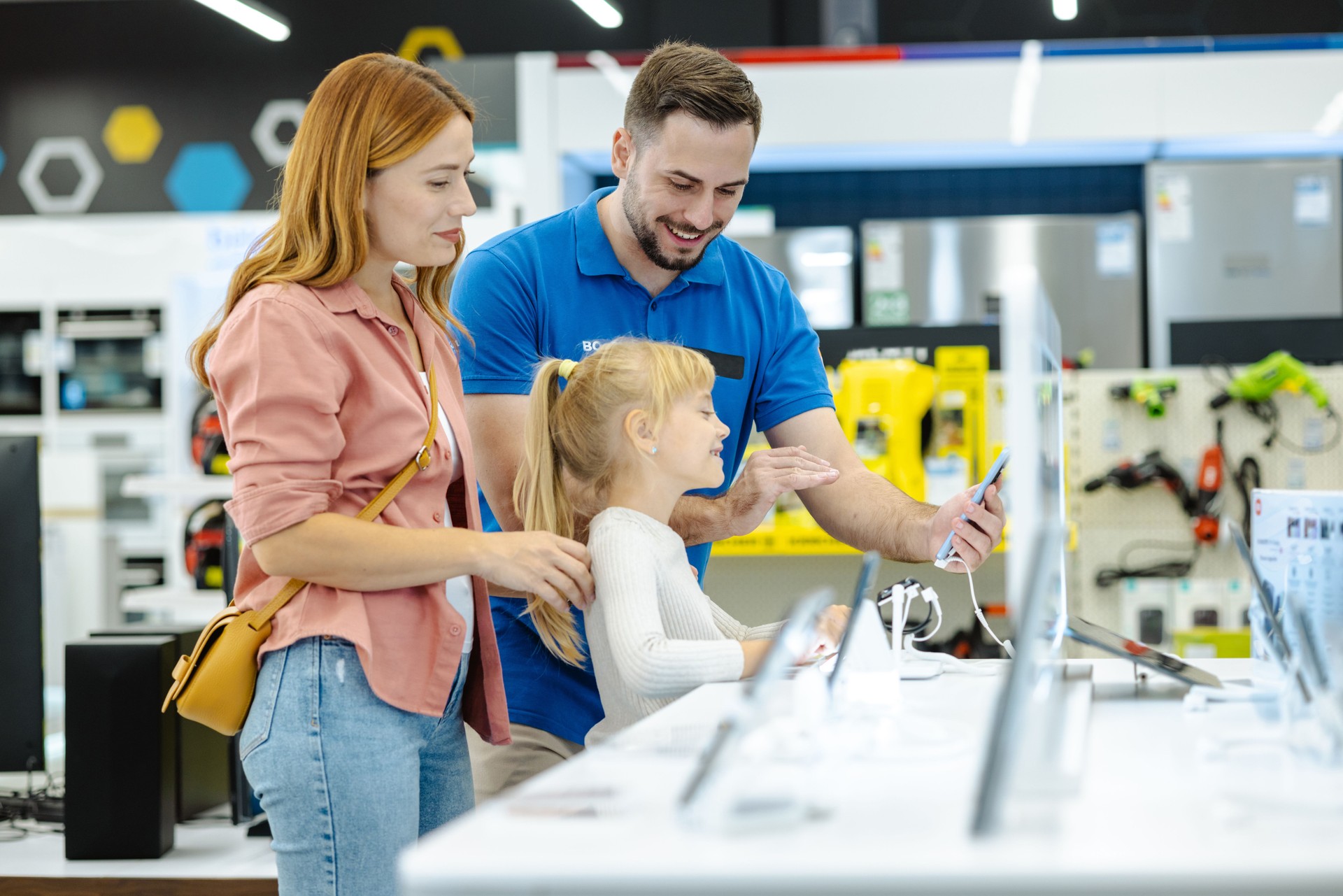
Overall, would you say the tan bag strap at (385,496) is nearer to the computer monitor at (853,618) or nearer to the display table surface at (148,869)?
the computer monitor at (853,618)

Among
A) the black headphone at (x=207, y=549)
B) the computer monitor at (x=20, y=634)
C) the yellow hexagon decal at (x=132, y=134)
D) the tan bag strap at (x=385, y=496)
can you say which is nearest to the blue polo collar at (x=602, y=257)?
the tan bag strap at (x=385, y=496)

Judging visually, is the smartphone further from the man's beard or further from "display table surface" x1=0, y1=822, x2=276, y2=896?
"display table surface" x1=0, y1=822, x2=276, y2=896

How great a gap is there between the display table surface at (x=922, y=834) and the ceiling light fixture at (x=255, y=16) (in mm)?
7197

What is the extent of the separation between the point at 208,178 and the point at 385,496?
24.4ft

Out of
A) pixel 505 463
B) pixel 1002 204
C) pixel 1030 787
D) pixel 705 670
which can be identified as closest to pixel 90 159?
pixel 1002 204

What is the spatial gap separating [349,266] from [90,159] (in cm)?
773

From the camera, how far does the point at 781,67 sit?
19.0 feet

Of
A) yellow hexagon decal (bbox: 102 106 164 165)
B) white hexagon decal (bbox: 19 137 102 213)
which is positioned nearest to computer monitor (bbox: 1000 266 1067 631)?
yellow hexagon decal (bbox: 102 106 164 165)

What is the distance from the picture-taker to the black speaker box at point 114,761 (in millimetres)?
2430

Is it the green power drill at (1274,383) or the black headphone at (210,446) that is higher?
the green power drill at (1274,383)

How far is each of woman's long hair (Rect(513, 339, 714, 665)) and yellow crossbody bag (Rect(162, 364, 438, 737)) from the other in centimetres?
40

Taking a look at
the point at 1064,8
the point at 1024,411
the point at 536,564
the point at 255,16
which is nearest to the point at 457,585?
the point at 536,564

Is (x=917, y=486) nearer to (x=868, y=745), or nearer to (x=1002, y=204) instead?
(x=868, y=745)

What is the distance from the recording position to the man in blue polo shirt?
1.79 m
